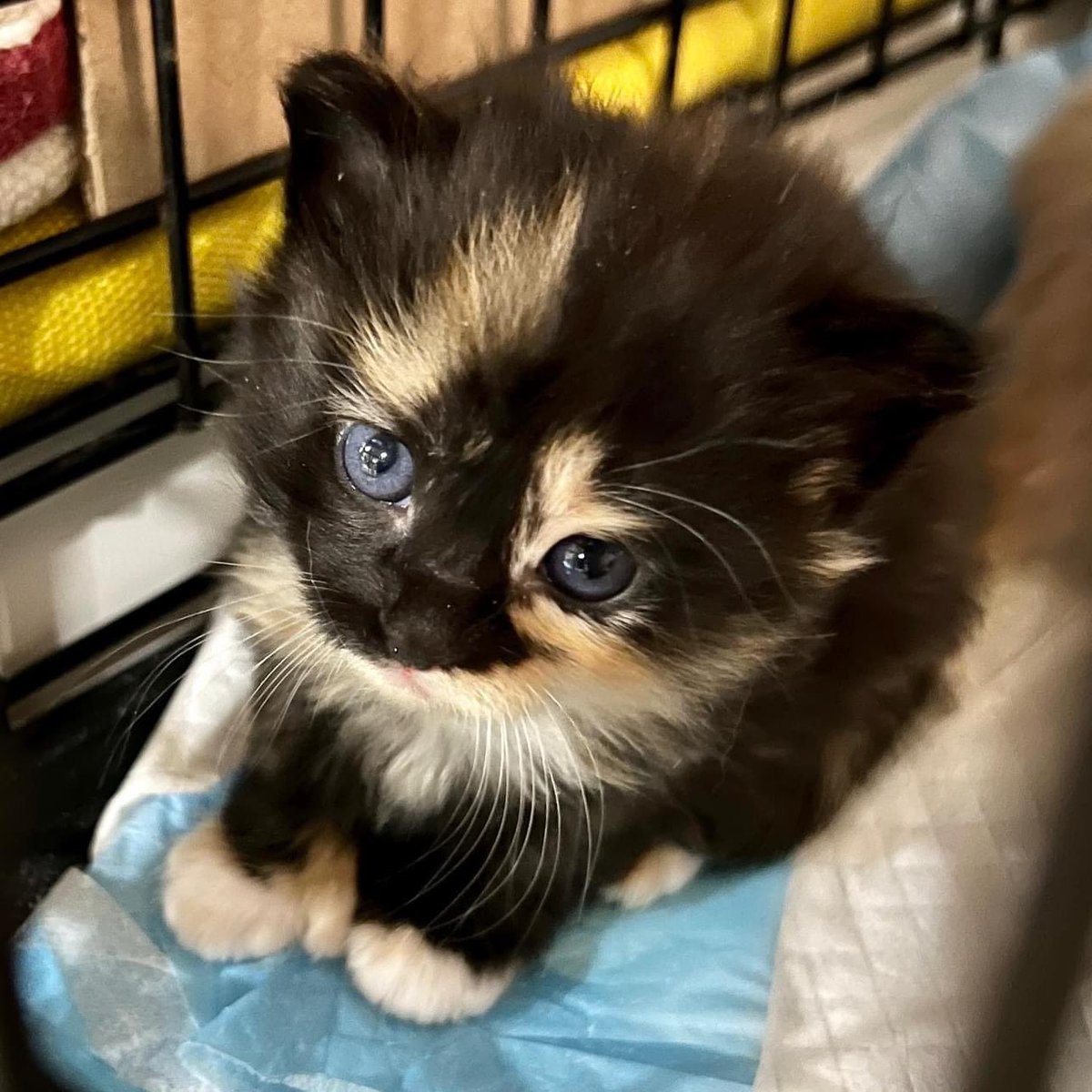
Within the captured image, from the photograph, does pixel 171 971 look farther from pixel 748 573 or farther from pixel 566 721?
pixel 748 573

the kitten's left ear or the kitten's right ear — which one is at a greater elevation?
the kitten's right ear

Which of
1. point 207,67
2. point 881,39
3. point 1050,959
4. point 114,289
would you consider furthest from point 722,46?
point 1050,959

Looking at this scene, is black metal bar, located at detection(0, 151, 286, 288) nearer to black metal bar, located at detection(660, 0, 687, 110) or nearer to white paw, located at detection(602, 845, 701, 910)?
black metal bar, located at detection(660, 0, 687, 110)

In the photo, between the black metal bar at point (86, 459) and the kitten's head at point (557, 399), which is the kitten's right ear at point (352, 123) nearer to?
the kitten's head at point (557, 399)

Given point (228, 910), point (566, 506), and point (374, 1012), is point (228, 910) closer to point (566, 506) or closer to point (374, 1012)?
point (374, 1012)

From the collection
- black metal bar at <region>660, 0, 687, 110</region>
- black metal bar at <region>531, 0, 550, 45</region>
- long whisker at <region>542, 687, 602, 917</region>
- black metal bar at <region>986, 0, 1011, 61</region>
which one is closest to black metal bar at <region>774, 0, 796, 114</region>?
black metal bar at <region>660, 0, 687, 110</region>

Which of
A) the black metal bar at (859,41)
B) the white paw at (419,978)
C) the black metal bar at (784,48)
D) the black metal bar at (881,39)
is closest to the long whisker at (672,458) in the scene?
the white paw at (419,978)
